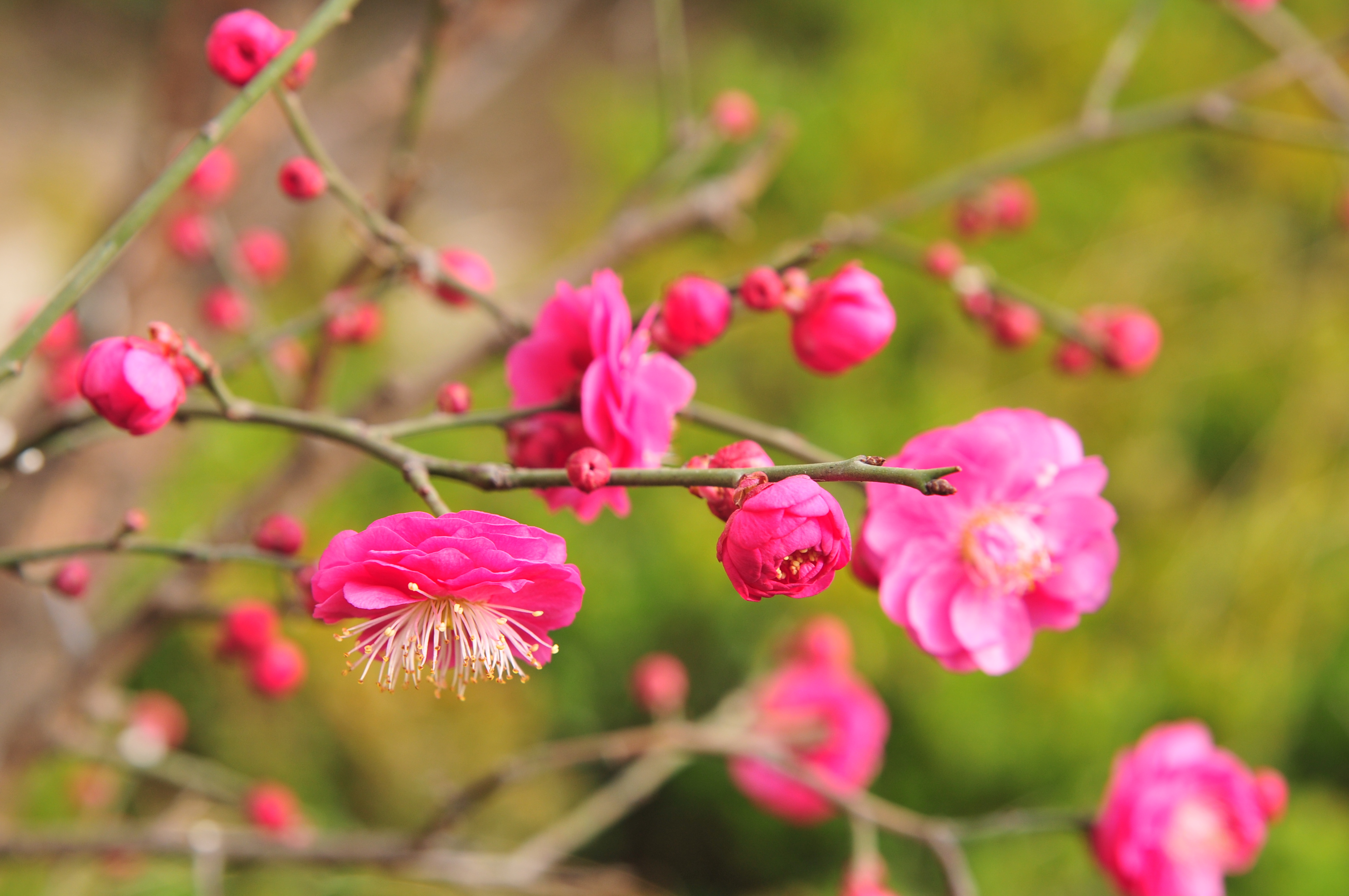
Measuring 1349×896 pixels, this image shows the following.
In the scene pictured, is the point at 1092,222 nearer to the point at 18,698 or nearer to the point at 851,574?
the point at 851,574

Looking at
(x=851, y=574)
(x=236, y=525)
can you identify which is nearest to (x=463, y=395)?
(x=851, y=574)

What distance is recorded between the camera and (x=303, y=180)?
50 cm

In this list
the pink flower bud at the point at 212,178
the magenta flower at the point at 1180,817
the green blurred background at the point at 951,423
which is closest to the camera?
the magenta flower at the point at 1180,817

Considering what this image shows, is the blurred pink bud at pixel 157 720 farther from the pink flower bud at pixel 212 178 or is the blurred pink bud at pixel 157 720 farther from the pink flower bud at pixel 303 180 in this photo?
the pink flower bud at pixel 303 180

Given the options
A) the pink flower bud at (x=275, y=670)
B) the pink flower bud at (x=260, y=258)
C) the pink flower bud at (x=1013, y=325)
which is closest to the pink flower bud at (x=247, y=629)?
the pink flower bud at (x=275, y=670)

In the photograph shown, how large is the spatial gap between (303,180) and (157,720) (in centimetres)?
79

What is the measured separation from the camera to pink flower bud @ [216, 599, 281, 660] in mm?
675

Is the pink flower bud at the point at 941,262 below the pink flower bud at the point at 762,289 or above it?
above

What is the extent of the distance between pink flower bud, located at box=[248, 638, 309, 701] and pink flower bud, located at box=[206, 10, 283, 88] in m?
0.43

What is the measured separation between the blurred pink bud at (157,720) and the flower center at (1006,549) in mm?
832

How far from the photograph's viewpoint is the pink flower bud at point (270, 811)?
882mm

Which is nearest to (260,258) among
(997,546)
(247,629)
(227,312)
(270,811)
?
(227,312)

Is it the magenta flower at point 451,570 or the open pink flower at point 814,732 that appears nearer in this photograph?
the magenta flower at point 451,570

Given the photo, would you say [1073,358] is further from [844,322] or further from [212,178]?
[212,178]
